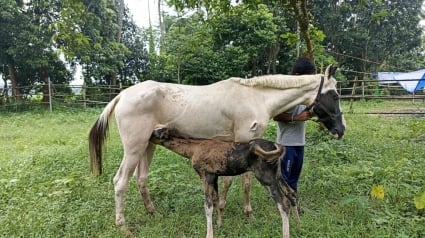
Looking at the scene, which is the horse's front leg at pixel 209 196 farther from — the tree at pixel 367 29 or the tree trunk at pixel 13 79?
the tree at pixel 367 29

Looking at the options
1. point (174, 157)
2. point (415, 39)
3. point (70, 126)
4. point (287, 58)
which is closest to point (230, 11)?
point (174, 157)

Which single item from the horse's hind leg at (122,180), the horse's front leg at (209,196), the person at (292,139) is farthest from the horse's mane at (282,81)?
the horse's hind leg at (122,180)

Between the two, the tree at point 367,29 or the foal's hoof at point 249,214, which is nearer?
the foal's hoof at point 249,214

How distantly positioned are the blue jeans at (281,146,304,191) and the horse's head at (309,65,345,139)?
412 millimetres

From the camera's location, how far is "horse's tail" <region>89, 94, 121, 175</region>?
157 inches

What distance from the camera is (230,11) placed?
6.62 metres

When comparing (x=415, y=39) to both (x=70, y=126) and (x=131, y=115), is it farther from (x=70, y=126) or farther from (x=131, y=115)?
(x=131, y=115)

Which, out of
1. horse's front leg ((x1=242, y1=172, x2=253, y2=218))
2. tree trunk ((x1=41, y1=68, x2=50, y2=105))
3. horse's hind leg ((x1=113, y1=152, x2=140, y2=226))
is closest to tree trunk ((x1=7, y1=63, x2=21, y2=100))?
tree trunk ((x1=41, y1=68, x2=50, y2=105))

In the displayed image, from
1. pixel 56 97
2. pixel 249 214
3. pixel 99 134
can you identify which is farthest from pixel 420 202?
pixel 56 97

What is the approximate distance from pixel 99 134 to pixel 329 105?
2524mm

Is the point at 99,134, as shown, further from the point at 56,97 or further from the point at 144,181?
the point at 56,97

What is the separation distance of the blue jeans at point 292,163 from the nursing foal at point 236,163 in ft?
1.26

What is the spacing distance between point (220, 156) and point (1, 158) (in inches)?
201

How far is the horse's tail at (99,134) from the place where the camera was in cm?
398
